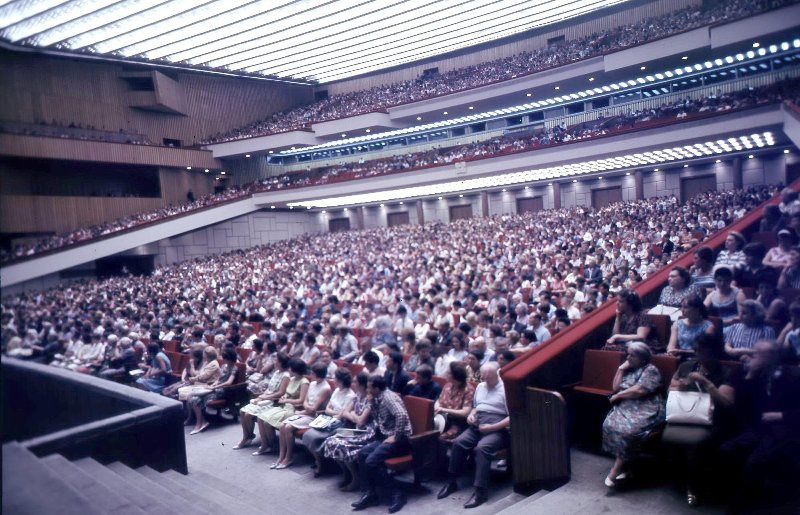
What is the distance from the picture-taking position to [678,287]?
4.02m

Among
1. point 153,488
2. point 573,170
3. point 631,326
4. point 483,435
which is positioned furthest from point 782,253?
point 573,170

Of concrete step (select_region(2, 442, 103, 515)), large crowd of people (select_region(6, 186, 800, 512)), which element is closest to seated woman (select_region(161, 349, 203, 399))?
large crowd of people (select_region(6, 186, 800, 512))

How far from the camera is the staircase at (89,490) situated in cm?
107

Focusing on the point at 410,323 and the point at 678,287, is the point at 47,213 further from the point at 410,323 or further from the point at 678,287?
the point at 410,323

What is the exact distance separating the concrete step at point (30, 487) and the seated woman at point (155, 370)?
11.6 ft

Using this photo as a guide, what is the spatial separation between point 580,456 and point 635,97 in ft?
65.5

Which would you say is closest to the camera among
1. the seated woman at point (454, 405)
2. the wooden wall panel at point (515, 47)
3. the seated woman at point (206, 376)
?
the seated woman at point (454, 405)

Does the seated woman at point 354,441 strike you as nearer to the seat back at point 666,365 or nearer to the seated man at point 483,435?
the seated man at point 483,435

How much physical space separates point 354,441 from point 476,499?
3.42 feet

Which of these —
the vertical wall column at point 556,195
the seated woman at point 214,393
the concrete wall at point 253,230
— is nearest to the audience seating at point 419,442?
the seated woman at point 214,393

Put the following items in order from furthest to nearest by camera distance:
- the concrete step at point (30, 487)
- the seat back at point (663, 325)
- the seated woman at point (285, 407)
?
the seated woman at point (285, 407) → the seat back at point (663, 325) → the concrete step at point (30, 487)

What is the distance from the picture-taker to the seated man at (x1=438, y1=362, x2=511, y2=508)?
3.57 metres

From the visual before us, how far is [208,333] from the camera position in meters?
8.21

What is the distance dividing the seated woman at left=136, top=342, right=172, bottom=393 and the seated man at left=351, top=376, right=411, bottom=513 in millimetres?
1995
